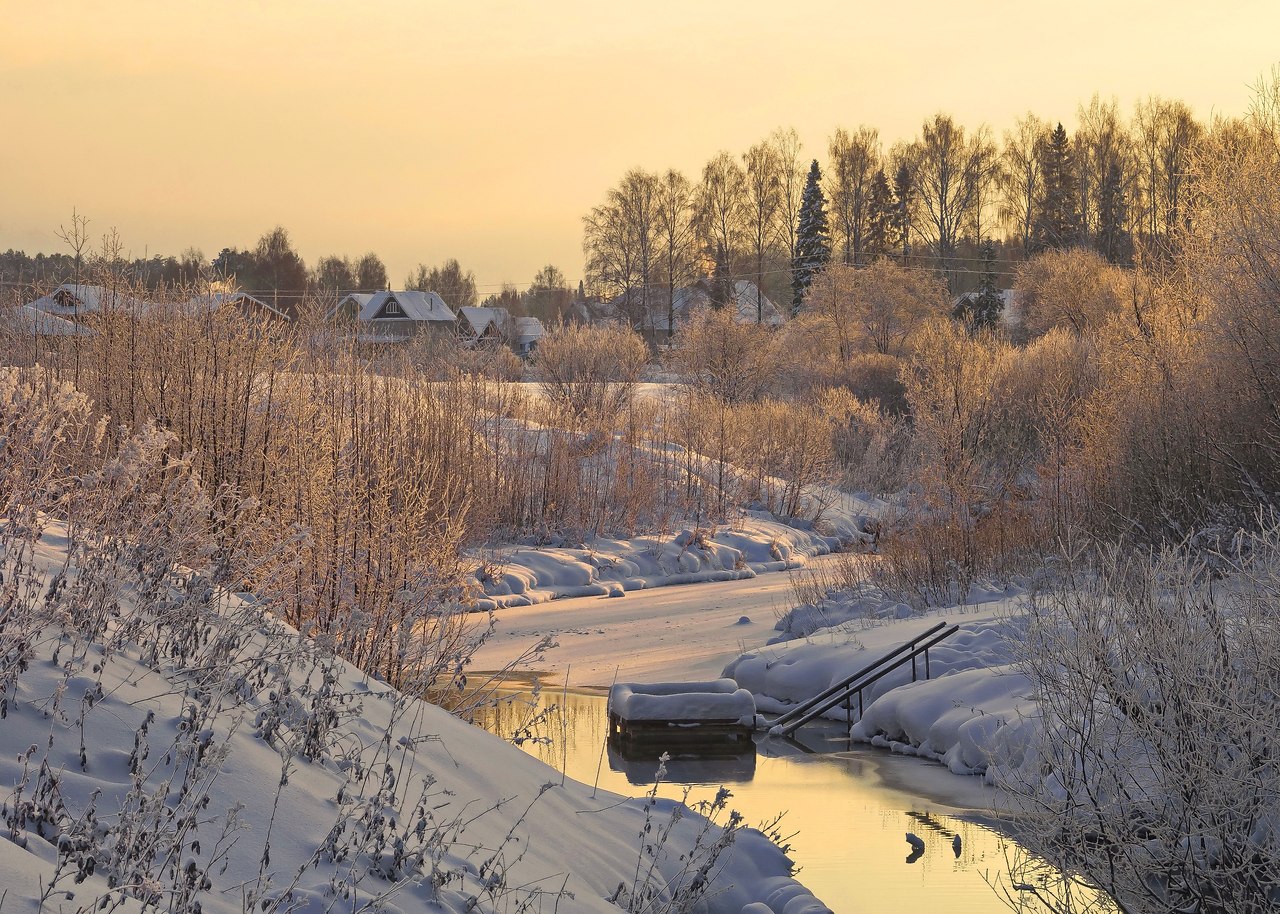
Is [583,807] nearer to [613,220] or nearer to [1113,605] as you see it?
[1113,605]

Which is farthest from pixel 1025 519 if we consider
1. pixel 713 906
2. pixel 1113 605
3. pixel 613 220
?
pixel 613 220

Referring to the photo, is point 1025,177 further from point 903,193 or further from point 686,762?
point 686,762

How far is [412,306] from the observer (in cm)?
7588

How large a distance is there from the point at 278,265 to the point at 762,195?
97.8 ft

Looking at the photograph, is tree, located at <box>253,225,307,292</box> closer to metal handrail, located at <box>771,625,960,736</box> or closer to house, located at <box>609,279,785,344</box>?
house, located at <box>609,279,785,344</box>

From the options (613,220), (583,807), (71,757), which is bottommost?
(583,807)

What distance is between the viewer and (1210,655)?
23.9 feet

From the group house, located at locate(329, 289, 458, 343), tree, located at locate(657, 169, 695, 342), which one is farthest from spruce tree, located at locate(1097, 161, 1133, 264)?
house, located at locate(329, 289, 458, 343)

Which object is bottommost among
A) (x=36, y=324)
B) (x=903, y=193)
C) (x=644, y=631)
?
(x=644, y=631)

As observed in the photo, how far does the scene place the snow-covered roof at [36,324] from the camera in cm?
1436

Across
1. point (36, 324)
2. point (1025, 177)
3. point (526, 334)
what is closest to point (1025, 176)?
point (1025, 177)

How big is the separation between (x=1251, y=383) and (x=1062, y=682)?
28.5ft

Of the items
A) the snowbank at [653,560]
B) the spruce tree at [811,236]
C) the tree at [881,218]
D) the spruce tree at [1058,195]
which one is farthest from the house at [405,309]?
the snowbank at [653,560]

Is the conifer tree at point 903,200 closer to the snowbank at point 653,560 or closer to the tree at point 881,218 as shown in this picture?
the tree at point 881,218
